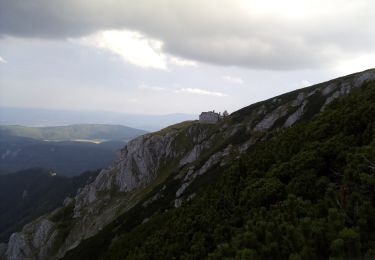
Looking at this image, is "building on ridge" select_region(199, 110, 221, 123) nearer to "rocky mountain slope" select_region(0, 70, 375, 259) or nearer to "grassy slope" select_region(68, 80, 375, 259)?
"rocky mountain slope" select_region(0, 70, 375, 259)

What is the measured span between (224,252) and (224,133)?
10525 cm

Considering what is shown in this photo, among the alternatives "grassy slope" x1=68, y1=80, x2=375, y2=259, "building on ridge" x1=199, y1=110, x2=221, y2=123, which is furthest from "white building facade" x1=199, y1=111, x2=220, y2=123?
"grassy slope" x1=68, y1=80, x2=375, y2=259

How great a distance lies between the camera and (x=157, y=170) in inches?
5187

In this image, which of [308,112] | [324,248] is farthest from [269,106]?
[324,248]

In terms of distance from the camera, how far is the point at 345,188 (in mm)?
20188

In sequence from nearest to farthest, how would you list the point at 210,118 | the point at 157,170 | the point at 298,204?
the point at 298,204 < the point at 157,170 < the point at 210,118

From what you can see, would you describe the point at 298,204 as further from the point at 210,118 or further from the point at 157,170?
the point at 210,118

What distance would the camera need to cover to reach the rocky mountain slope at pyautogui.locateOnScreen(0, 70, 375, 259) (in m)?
92.2

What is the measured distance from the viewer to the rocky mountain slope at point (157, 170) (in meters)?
92.2

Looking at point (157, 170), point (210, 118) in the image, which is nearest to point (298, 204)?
point (157, 170)

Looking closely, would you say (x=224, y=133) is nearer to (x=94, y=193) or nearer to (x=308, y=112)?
(x=308, y=112)

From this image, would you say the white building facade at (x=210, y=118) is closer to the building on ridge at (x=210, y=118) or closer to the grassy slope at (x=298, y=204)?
the building on ridge at (x=210, y=118)

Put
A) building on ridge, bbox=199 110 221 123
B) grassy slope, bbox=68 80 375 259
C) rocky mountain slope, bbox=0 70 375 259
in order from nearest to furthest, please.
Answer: grassy slope, bbox=68 80 375 259 → rocky mountain slope, bbox=0 70 375 259 → building on ridge, bbox=199 110 221 123

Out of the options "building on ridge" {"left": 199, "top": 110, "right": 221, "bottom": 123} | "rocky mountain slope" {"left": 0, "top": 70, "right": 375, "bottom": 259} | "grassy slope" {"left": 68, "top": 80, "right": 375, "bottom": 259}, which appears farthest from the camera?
"building on ridge" {"left": 199, "top": 110, "right": 221, "bottom": 123}
